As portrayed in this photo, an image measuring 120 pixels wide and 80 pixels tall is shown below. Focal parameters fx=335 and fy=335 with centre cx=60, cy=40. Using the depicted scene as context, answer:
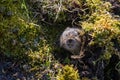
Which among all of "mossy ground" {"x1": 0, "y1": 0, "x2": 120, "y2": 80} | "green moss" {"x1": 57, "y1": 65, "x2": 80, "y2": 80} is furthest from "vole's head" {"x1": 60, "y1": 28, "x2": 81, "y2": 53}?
"green moss" {"x1": 57, "y1": 65, "x2": 80, "y2": 80}

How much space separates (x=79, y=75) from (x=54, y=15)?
0.59 metres

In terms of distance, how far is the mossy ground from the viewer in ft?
8.79

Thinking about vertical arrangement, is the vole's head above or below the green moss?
above

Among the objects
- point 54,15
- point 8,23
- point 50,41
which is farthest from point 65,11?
point 8,23

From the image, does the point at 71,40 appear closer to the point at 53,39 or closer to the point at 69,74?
the point at 53,39

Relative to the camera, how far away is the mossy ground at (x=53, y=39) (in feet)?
8.79

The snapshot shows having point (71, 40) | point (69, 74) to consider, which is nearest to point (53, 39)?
point (71, 40)

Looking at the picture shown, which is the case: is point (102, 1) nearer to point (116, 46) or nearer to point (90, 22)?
point (90, 22)

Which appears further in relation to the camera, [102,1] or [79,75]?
[102,1]

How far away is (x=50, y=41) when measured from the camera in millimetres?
2865

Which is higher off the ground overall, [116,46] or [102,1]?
[102,1]

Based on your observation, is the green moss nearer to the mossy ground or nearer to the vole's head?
the mossy ground

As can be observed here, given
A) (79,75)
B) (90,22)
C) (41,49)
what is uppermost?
(90,22)

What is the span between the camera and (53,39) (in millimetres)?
2883
